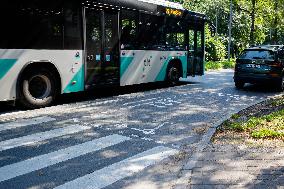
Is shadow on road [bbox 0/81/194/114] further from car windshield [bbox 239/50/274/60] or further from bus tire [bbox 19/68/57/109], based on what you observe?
car windshield [bbox 239/50/274/60]

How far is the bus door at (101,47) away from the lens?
1134 centimetres

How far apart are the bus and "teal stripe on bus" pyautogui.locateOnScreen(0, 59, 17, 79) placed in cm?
2

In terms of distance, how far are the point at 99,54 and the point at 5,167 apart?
6.65 meters

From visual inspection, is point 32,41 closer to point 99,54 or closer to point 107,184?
point 99,54

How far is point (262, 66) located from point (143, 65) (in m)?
4.83

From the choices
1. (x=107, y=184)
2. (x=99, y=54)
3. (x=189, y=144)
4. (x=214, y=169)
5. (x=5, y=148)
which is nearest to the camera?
(x=107, y=184)

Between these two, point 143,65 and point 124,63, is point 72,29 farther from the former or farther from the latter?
point 143,65

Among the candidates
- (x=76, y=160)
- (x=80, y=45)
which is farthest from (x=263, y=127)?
(x=80, y=45)

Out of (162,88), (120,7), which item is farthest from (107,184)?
(162,88)

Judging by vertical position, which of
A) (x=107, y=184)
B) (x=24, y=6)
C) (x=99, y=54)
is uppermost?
(x=24, y=6)

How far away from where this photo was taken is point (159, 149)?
6.64 m

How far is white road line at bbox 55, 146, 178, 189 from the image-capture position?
4930mm

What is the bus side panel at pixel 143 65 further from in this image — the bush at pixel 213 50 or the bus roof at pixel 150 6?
the bush at pixel 213 50

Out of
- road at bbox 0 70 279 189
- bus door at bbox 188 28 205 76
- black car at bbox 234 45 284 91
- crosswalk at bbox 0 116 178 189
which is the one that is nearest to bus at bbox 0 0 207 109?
road at bbox 0 70 279 189
